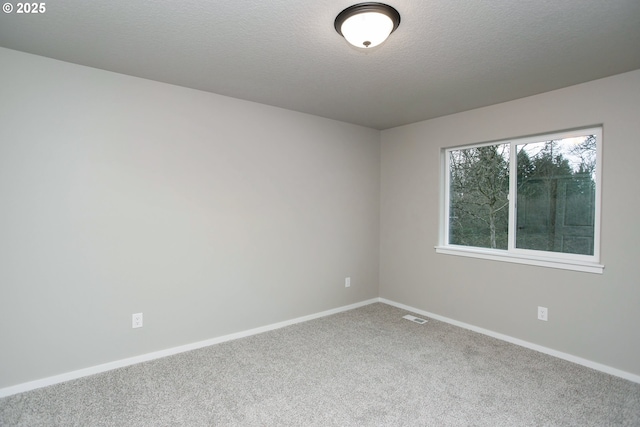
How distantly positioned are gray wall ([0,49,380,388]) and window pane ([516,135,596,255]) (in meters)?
2.02

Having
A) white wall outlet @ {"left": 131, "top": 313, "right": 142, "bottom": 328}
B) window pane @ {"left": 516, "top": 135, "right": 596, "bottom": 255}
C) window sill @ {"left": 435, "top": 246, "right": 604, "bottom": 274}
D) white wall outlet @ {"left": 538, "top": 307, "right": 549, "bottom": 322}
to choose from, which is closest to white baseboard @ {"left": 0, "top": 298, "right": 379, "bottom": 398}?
white wall outlet @ {"left": 131, "top": 313, "right": 142, "bottom": 328}

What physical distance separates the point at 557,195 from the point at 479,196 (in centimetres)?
74

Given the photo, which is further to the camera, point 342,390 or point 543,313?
point 543,313

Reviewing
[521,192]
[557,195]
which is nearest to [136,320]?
[521,192]

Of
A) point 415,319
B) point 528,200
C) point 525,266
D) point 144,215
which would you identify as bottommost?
point 415,319

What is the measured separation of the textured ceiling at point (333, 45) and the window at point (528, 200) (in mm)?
589

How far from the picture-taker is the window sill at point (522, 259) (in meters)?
2.71

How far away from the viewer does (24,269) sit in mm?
2266

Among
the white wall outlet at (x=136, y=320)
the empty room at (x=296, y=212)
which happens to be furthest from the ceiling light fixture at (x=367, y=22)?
the white wall outlet at (x=136, y=320)

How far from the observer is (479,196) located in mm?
3609

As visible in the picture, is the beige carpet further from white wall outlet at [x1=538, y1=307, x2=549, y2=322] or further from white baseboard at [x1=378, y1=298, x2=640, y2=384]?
white wall outlet at [x1=538, y1=307, x2=549, y2=322]

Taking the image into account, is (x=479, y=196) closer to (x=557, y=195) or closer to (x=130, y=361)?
(x=557, y=195)

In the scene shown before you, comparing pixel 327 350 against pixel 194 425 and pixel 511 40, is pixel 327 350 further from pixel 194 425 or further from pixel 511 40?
pixel 511 40

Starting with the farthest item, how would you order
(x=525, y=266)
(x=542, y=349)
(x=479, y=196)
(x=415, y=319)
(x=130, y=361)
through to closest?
(x=415, y=319) < (x=479, y=196) < (x=525, y=266) < (x=542, y=349) < (x=130, y=361)
